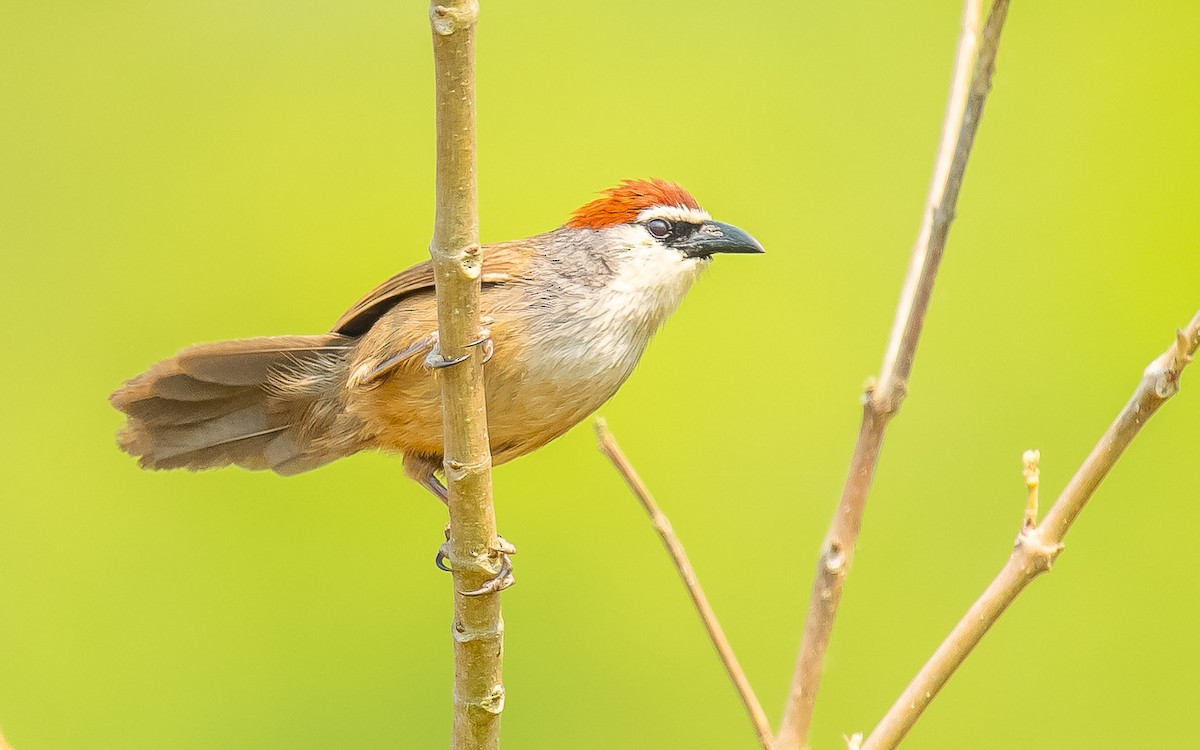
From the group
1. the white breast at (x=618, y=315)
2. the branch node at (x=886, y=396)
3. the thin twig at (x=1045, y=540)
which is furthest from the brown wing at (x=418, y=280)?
the thin twig at (x=1045, y=540)

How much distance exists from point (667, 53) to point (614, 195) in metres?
1.90

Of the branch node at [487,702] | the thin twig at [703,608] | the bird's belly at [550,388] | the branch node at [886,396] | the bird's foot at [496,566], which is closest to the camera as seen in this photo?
the branch node at [886,396]

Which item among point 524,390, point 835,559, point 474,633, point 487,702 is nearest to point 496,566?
point 474,633

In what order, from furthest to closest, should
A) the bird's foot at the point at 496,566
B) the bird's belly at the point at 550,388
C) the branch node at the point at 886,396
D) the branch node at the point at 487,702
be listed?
the bird's belly at the point at 550,388, the branch node at the point at 487,702, the bird's foot at the point at 496,566, the branch node at the point at 886,396

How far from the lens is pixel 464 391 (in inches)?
83.7

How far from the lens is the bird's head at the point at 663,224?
2.98 meters

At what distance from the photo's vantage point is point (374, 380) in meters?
2.77

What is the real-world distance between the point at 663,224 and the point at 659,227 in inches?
0.5

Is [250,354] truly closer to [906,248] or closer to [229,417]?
→ [229,417]

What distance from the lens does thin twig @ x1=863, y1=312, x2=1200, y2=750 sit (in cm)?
174

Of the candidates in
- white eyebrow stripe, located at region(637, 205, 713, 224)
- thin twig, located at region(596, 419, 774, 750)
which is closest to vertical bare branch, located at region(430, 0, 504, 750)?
thin twig, located at region(596, 419, 774, 750)

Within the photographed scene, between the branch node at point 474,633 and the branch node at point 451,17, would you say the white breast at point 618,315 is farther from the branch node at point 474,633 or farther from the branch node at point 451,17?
the branch node at point 451,17

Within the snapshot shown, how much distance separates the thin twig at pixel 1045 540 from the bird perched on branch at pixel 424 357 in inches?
42.4

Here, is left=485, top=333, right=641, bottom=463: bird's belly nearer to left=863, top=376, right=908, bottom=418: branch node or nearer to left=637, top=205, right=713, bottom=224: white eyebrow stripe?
left=637, top=205, right=713, bottom=224: white eyebrow stripe
